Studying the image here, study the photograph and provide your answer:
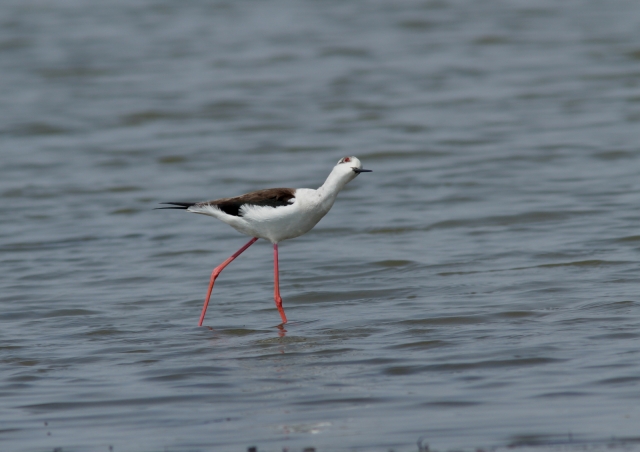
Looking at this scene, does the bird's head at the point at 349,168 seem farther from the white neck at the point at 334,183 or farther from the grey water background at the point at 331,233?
the grey water background at the point at 331,233

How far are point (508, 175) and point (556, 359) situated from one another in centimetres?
763

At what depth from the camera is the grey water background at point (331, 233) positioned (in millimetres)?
5891

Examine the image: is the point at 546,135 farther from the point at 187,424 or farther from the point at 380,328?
the point at 187,424

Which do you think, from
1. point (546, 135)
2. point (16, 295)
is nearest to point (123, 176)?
point (16, 295)

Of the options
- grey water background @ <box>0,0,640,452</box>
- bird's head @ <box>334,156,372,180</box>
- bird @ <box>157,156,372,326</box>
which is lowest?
grey water background @ <box>0,0,640,452</box>

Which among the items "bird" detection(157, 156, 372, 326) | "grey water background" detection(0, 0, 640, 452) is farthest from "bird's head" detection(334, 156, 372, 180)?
"grey water background" detection(0, 0, 640, 452)

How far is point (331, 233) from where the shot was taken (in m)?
11.8

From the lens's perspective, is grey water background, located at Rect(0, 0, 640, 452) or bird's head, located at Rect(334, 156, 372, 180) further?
bird's head, located at Rect(334, 156, 372, 180)

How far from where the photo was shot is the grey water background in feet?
19.3

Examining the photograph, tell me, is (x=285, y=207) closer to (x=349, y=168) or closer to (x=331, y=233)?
(x=349, y=168)

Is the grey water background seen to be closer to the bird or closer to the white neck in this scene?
the bird

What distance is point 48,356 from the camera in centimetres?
738

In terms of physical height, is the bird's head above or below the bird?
above

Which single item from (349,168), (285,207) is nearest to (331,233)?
(285,207)
